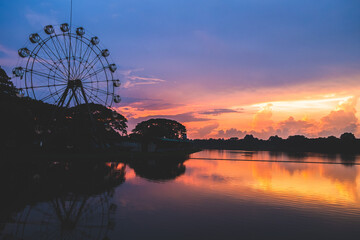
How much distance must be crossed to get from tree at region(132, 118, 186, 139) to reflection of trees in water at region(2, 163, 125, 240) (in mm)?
73468

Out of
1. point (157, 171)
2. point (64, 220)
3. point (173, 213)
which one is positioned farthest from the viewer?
point (157, 171)

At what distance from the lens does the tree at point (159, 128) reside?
91.3 metres

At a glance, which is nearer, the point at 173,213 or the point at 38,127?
the point at 173,213

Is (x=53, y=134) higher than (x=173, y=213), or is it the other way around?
(x=53, y=134)

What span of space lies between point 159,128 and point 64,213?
82249 millimetres

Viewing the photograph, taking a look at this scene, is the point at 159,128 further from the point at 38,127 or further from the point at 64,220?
the point at 64,220

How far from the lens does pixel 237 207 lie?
42.3ft

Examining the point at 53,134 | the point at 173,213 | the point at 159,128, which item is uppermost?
the point at 159,128

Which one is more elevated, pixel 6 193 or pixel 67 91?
pixel 67 91

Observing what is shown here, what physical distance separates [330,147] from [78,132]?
141m

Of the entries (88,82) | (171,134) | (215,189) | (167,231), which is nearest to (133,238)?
(167,231)

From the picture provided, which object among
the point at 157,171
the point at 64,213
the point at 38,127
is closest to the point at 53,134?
the point at 38,127

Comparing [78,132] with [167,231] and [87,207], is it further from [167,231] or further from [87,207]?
[167,231]

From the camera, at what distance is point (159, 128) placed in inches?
3661
